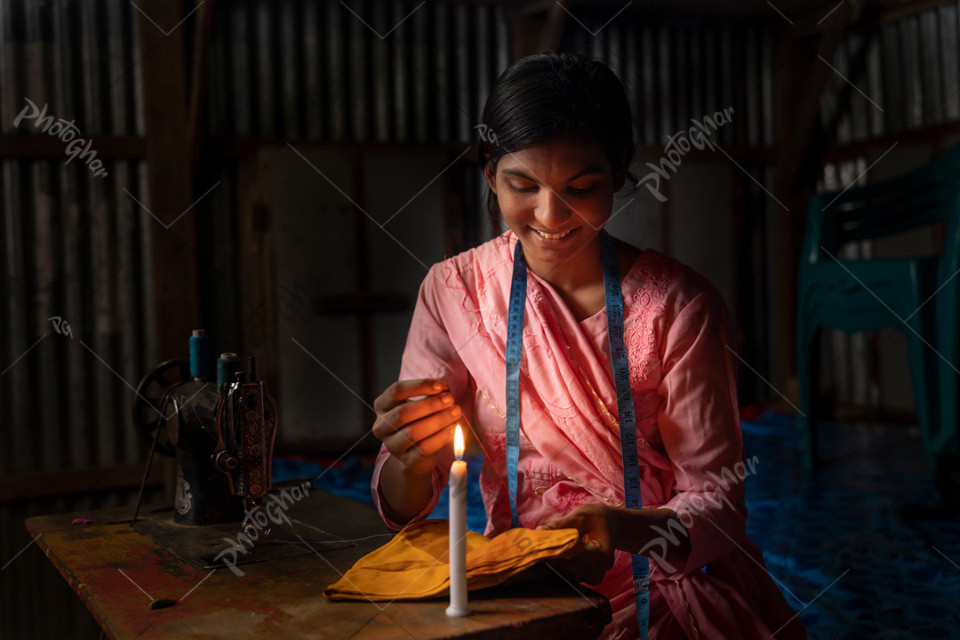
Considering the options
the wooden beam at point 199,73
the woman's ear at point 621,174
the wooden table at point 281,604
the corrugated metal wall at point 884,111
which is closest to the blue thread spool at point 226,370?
the wooden table at point 281,604

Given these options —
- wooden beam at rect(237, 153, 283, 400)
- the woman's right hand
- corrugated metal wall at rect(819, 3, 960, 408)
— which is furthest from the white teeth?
corrugated metal wall at rect(819, 3, 960, 408)

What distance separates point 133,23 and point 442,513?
324cm

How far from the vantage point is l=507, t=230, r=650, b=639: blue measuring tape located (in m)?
1.55

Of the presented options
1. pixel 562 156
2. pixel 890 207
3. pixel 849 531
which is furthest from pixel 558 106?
pixel 890 207

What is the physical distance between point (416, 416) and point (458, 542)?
337 millimetres

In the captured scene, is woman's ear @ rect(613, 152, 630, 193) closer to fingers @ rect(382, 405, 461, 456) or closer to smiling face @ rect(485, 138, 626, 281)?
smiling face @ rect(485, 138, 626, 281)

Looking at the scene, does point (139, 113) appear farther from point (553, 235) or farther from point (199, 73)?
point (553, 235)

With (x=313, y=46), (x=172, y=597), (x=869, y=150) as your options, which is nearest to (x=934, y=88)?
(x=869, y=150)

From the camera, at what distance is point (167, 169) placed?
189 inches

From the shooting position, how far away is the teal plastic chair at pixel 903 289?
385cm

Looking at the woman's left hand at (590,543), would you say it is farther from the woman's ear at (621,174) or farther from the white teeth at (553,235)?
the woman's ear at (621,174)

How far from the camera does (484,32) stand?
→ 5785 millimetres

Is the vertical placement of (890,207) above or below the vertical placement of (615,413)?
above

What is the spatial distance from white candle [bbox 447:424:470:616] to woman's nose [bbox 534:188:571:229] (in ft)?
2.02
